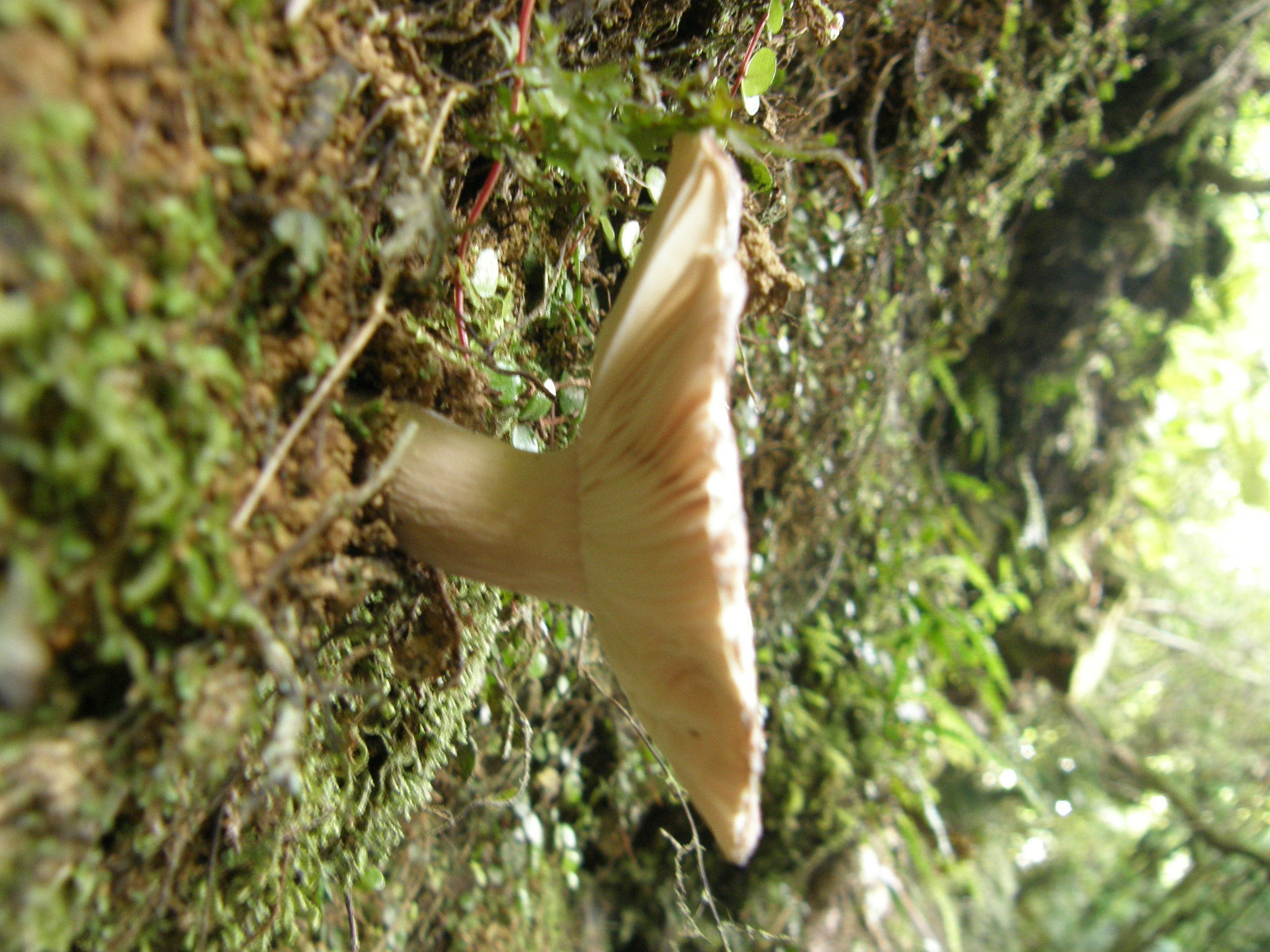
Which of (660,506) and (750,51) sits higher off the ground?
(750,51)

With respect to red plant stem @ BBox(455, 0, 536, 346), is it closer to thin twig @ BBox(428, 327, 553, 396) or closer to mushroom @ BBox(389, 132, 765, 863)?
thin twig @ BBox(428, 327, 553, 396)

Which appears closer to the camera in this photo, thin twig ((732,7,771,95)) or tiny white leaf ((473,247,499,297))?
tiny white leaf ((473,247,499,297))

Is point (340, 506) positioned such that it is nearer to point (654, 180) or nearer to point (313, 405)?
point (313, 405)

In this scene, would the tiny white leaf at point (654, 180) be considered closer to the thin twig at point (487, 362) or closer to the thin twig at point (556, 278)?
the thin twig at point (556, 278)

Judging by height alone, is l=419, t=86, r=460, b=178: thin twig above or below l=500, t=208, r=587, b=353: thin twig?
above

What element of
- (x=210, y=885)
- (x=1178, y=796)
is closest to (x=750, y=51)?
(x=210, y=885)

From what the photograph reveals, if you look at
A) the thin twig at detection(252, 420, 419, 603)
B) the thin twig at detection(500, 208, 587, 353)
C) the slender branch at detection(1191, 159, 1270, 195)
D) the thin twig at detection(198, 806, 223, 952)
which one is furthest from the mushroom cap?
the slender branch at detection(1191, 159, 1270, 195)
